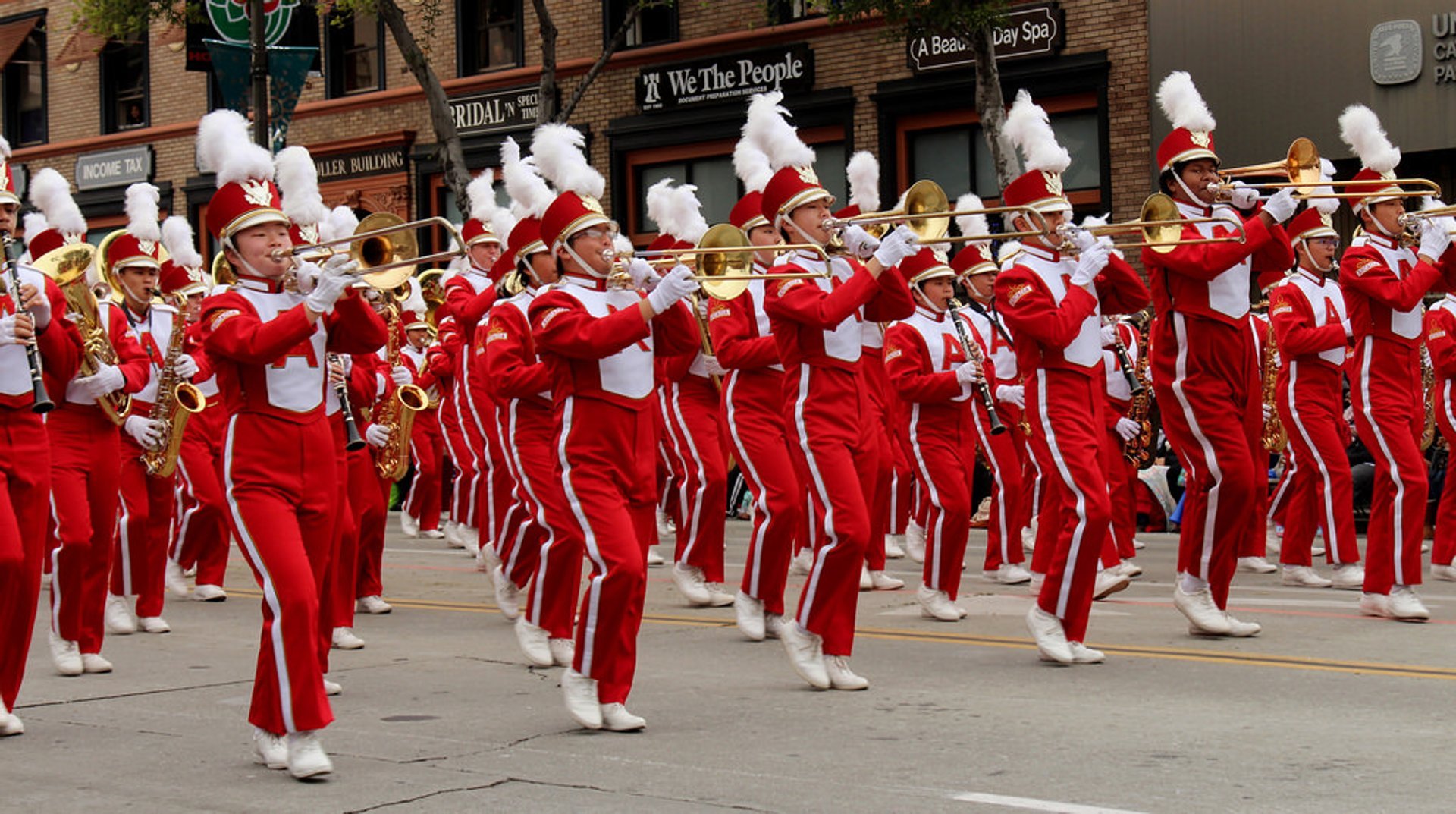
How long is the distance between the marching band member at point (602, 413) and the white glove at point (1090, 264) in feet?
6.59

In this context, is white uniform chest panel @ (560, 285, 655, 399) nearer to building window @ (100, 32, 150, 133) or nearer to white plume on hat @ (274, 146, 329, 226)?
white plume on hat @ (274, 146, 329, 226)

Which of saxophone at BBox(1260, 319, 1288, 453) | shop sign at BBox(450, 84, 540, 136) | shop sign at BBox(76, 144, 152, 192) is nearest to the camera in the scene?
saxophone at BBox(1260, 319, 1288, 453)

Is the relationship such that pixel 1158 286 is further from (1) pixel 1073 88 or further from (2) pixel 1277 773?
(1) pixel 1073 88

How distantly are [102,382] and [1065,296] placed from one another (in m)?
4.60

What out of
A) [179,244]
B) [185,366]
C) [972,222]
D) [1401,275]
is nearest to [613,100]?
[972,222]

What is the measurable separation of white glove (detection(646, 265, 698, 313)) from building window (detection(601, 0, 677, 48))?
70.2 ft

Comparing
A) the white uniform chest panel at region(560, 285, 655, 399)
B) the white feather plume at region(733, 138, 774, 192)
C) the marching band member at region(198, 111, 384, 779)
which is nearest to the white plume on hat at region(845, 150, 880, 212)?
the white feather plume at region(733, 138, 774, 192)

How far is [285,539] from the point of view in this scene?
7.06 meters

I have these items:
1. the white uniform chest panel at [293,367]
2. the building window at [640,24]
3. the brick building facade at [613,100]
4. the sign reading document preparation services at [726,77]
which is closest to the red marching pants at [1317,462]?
the white uniform chest panel at [293,367]

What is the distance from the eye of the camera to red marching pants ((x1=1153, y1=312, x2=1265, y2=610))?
31.6 ft

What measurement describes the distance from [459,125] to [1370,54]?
14803mm

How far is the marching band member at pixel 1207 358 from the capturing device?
9617 millimetres

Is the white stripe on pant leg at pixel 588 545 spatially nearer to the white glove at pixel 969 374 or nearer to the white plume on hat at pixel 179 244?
the white glove at pixel 969 374

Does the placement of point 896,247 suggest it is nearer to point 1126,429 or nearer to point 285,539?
point 285,539
